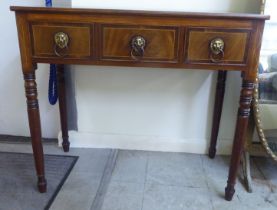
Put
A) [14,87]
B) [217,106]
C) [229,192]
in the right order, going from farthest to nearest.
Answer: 1. [14,87]
2. [217,106]
3. [229,192]

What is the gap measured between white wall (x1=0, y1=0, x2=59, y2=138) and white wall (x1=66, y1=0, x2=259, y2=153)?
0.25m

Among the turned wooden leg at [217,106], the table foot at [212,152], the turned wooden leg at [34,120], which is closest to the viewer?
the turned wooden leg at [34,120]

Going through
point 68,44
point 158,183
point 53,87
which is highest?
point 68,44

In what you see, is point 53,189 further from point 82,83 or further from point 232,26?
point 232,26

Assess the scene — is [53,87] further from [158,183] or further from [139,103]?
[158,183]

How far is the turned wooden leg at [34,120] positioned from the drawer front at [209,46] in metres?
0.60

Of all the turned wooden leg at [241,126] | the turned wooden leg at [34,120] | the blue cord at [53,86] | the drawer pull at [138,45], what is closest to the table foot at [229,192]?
the turned wooden leg at [241,126]

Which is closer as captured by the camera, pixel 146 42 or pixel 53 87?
pixel 146 42

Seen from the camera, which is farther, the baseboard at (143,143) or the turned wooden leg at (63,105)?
the baseboard at (143,143)

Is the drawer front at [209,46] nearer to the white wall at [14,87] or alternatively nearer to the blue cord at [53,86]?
the blue cord at [53,86]

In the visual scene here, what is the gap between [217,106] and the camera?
4.81 feet

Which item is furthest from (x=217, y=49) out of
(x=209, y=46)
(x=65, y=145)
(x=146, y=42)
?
(x=65, y=145)

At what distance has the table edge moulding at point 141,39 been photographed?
3.22 feet

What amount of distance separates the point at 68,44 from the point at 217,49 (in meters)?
0.55
